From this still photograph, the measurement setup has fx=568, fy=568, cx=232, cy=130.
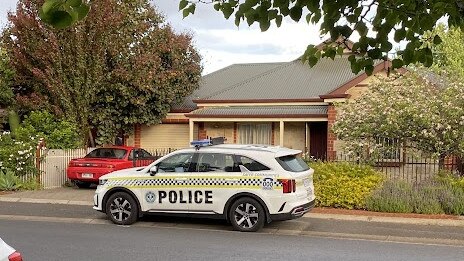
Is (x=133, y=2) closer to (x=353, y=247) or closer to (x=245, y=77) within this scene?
(x=245, y=77)

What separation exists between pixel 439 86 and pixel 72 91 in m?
12.3

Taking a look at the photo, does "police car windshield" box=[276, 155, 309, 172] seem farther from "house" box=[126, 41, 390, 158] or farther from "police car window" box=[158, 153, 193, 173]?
"house" box=[126, 41, 390, 158]

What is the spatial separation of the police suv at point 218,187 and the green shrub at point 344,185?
83.3 inches

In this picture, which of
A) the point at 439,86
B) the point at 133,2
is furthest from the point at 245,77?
the point at 439,86

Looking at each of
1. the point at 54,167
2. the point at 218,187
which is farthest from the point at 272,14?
the point at 54,167

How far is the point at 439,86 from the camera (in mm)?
16547

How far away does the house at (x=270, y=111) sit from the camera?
21.7m

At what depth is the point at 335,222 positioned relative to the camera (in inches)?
463

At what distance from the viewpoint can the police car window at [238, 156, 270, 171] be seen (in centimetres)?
1057

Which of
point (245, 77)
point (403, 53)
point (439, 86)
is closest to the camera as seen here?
point (403, 53)

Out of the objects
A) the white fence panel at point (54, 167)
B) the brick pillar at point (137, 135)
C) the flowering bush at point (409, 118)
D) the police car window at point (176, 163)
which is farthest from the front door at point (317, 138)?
the police car window at point (176, 163)

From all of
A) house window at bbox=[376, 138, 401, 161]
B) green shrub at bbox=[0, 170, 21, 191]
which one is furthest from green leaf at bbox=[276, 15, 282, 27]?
green shrub at bbox=[0, 170, 21, 191]

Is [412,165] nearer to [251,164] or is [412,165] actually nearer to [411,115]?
[411,115]

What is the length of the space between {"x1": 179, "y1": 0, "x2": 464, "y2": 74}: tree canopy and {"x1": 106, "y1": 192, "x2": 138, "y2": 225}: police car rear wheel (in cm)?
806
